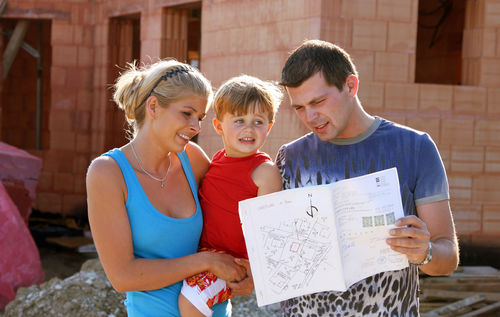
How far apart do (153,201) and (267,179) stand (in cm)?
48

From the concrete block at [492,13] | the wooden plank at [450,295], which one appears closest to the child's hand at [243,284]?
the wooden plank at [450,295]

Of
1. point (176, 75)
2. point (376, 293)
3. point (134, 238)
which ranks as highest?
point (176, 75)

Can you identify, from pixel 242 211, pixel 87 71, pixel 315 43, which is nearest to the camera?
pixel 242 211

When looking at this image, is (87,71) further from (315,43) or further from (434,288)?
(315,43)

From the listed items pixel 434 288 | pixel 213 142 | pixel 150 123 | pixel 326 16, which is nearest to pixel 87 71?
pixel 213 142

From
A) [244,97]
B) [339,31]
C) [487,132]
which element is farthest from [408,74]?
[244,97]

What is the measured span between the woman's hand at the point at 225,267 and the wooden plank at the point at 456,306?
3820mm

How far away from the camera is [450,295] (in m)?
6.23

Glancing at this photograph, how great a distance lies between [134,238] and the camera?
2299 millimetres

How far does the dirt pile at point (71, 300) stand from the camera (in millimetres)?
5668

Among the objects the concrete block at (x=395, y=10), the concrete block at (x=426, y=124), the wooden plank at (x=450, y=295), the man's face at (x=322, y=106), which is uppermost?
the concrete block at (x=395, y=10)

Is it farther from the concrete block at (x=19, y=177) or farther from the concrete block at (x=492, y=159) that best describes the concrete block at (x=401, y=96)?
the concrete block at (x=19, y=177)

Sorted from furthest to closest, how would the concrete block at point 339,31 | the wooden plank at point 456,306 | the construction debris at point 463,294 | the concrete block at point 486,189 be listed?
the concrete block at point 486,189 → the concrete block at point 339,31 → the construction debris at point 463,294 → the wooden plank at point 456,306

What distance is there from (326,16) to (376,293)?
450 centimetres
